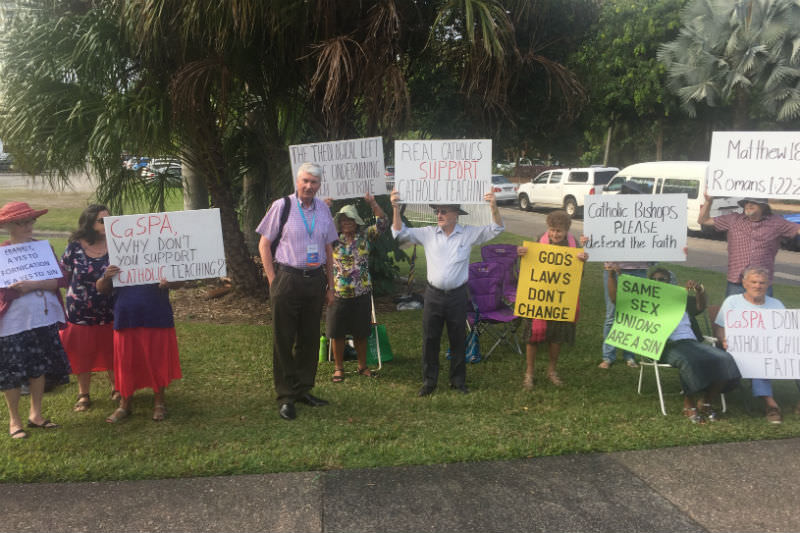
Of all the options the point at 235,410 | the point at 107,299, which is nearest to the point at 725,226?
the point at 235,410

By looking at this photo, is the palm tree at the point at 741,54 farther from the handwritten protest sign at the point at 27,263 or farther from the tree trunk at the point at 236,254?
the handwritten protest sign at the point at 27,263

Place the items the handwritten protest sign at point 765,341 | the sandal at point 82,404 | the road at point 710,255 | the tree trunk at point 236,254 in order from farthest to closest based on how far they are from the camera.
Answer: the road at point 710,255 < the tree trunk at point 236,254 < the sandal at point 82,404 < the handwritten protest sign at point 765,341

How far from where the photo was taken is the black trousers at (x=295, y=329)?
16.2 ft

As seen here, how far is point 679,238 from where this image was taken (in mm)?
5492

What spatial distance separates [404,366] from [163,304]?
2.40 m

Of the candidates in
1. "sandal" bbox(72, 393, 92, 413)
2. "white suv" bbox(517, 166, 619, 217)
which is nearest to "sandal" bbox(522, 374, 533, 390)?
"sandal" bbox(72, 393, 92, 413)

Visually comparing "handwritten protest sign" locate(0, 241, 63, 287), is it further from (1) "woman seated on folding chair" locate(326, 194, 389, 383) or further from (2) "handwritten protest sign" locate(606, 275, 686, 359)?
(2) "handwritten protest sign" locate(606, 275, 686, 359)

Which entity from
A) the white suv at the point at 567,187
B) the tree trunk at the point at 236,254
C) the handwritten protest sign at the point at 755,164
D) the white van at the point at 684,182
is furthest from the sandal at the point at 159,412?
the white suv at the point at 567,187

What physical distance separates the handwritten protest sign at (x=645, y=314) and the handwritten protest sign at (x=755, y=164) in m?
0.94

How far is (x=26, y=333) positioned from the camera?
4602 millimetres

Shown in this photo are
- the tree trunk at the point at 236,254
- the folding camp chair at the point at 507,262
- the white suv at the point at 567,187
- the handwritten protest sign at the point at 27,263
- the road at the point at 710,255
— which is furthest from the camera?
the white suv at the point at 567,187

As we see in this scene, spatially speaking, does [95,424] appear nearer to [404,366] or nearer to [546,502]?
[404,366]

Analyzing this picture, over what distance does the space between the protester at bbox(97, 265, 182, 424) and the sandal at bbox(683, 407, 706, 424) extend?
3.94 metres

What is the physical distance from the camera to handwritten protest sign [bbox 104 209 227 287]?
4.79 meters
